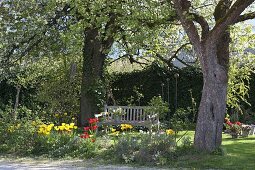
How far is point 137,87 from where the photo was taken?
711 inches

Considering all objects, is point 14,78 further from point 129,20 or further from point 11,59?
point 129,20

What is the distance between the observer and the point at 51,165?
866cm

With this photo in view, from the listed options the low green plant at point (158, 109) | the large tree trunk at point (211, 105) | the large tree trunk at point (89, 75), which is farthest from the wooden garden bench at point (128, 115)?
the large tree trunk at point (211, 105)

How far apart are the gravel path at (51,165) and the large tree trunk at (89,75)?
6.86 m

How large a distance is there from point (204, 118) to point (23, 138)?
425 cm

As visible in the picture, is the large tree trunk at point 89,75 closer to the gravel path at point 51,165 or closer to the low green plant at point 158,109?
the low green plant at point 158,109

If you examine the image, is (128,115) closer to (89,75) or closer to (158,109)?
(89,75)

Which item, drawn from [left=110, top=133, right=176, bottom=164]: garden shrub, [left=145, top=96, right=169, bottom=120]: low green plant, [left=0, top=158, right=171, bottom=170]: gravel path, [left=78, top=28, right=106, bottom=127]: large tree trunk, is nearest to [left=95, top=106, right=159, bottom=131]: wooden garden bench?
[left=145, top=96, right=169, bottom=120]: low green plant

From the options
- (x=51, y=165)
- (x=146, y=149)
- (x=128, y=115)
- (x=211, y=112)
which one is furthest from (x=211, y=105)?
(x=128, y=115)

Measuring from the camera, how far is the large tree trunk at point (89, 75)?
627 inches

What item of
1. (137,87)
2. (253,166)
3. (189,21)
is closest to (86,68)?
(137,87)

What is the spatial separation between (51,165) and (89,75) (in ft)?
25.0

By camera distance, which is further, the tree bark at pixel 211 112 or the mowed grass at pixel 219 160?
the tree bark at pixel 211 112

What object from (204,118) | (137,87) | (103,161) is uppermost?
(137,87)
